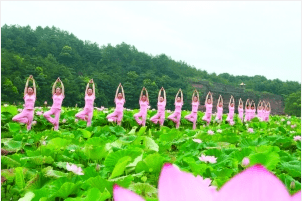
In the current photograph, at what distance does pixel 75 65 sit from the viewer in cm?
2553

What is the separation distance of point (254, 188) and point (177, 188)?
0.03 meters

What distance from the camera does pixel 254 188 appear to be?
132 millimetres

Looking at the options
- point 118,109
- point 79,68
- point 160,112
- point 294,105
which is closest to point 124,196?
point 118,109

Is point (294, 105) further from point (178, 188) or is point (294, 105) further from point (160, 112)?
point (178, 188)

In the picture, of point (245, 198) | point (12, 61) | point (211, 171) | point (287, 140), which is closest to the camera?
point (245, 198)

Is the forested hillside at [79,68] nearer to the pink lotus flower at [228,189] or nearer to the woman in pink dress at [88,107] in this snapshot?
the woman in pink dress at [88,107]

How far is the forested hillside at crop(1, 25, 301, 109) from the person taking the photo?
19734mm

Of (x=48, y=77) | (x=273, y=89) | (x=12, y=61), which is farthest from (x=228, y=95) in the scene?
(x=12, y=61)

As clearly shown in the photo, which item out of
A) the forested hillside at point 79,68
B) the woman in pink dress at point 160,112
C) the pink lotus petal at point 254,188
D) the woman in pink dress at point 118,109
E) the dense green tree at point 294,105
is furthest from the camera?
the dense green tree at point 294,105

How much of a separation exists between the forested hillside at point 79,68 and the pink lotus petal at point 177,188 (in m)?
19.0

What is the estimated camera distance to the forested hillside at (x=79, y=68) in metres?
19.7

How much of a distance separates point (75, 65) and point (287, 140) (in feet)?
78.9

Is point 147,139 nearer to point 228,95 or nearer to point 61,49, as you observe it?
point 61,49

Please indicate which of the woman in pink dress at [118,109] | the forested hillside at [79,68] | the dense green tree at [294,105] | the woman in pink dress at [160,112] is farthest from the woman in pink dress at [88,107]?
the dense green tree at [294,105]
